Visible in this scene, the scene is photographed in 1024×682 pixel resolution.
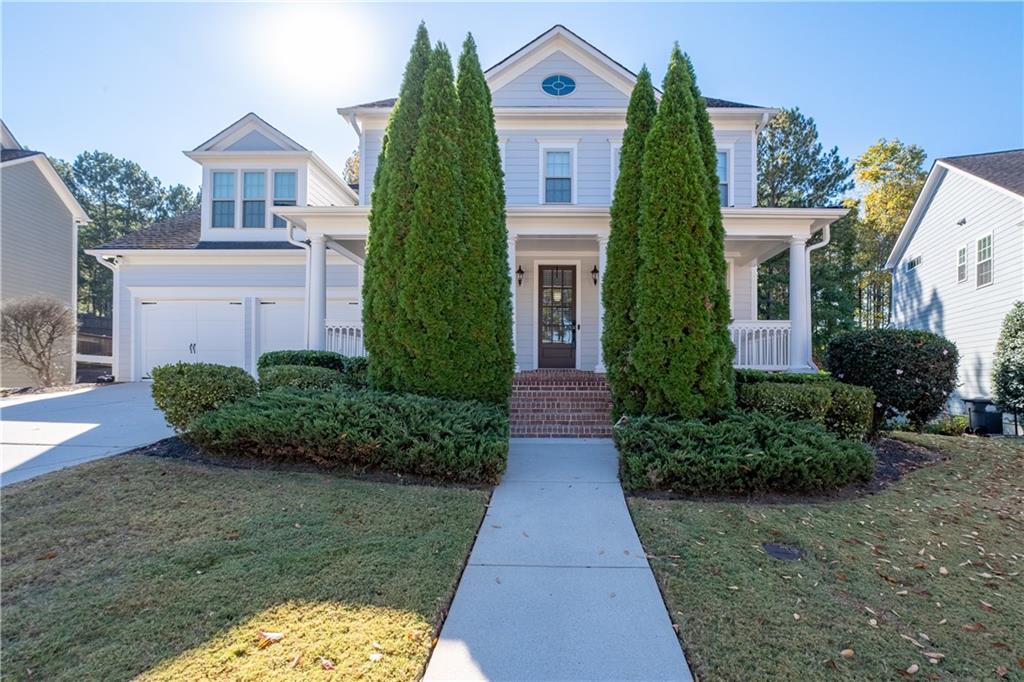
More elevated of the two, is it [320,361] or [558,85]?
[558,85]

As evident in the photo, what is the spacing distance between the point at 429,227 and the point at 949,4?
927 cm

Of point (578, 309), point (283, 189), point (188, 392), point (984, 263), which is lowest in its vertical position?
point (188, 392)

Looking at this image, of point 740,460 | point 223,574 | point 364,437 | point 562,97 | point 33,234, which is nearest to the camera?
point 223,574

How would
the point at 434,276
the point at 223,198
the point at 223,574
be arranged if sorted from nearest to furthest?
the point at 223,574 → the point at 434,276 → the point at 223,198

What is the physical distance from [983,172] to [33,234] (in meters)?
25.8

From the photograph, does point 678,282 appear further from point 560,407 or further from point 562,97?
point 562,97

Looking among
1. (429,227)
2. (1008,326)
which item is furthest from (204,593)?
(1008,326)

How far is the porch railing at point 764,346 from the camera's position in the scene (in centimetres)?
911

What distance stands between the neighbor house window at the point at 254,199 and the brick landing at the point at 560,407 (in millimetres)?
8433

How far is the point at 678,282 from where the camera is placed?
239 inches

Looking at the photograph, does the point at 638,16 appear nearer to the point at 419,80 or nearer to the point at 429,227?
the point at 419,80

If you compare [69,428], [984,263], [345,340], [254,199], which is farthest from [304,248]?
[984,263]

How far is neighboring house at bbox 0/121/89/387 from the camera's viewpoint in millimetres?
13664

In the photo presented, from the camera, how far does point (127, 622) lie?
8.30ft
